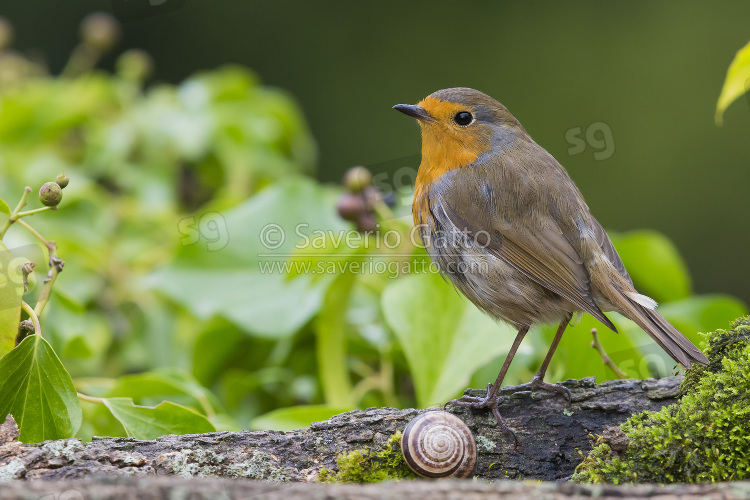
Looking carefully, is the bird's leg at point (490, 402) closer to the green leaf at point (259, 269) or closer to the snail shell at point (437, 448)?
the snail shell at point (437, 448)

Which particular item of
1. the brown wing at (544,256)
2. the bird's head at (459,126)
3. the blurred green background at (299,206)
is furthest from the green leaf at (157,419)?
the bird's head at (459,126)

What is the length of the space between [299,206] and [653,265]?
60.9 inches

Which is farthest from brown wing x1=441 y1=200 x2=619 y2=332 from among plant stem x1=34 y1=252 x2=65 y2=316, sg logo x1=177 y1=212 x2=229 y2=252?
plant stem x1=34 y1=252 x2=65 y2=316

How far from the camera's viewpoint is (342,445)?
190cm

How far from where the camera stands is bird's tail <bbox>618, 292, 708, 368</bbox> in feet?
6.61

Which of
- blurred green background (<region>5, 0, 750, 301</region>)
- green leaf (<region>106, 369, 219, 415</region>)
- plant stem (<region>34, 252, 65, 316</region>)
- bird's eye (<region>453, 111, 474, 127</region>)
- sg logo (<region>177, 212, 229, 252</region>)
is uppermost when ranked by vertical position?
blurred green background (<region>5, 0, 750, 301</region>)

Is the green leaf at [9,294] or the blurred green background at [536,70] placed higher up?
the blurred green background at [536,70]

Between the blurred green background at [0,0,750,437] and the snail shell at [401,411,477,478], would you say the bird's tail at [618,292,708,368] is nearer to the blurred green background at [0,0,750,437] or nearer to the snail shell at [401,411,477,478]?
the blurred green background at [0,0,750,437]

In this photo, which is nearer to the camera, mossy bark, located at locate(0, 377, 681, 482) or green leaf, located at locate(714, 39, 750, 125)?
mossy bark, located at locate(0, 377, 681, 482)

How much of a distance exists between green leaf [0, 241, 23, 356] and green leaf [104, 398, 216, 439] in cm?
30

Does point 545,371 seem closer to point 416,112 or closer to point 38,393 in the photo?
point 416,112

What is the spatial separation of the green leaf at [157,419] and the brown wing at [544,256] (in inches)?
46.7

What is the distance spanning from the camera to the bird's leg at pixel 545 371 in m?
2.15

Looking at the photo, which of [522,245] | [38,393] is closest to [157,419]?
[38,393]
